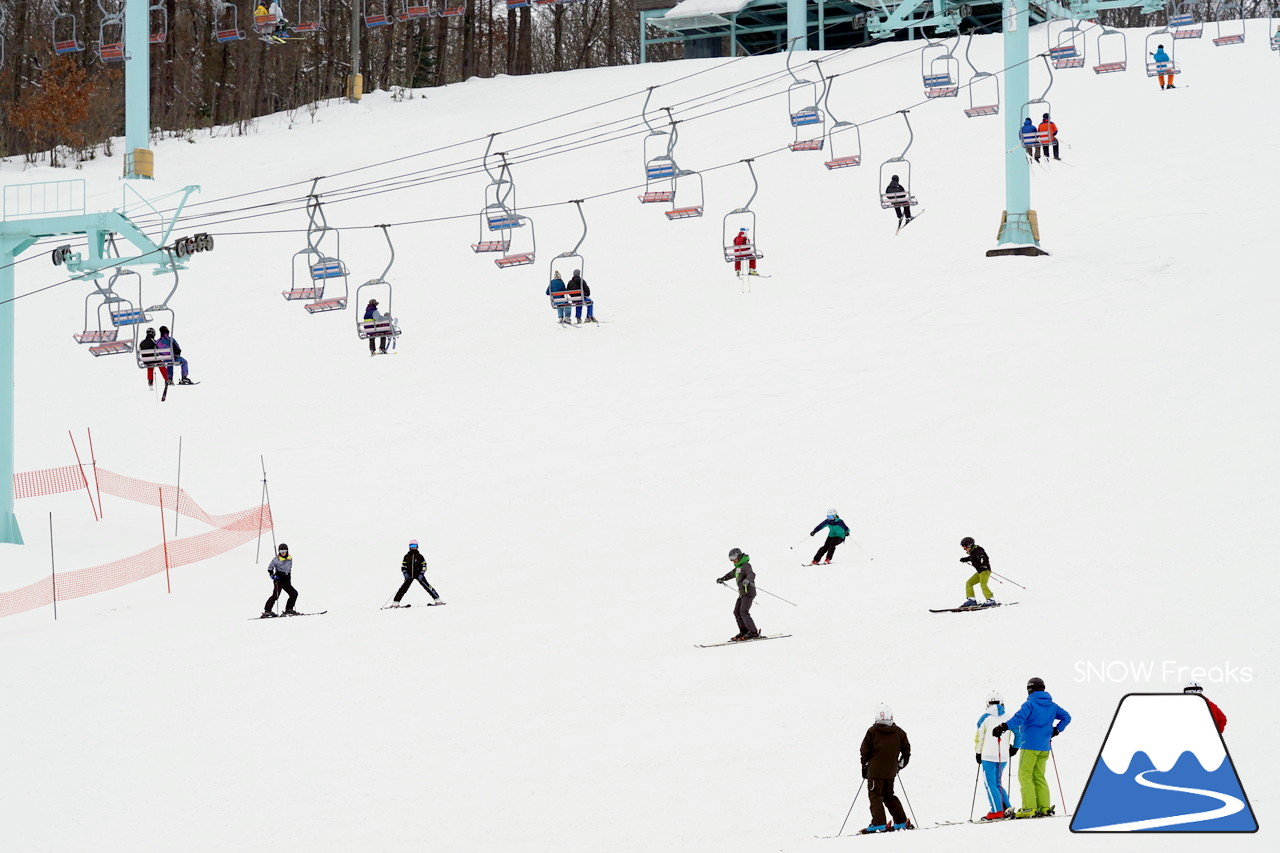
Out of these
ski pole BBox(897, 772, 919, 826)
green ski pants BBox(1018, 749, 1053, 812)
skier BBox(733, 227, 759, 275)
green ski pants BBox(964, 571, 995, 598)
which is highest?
skier BBox(733, 227, 759, 275)

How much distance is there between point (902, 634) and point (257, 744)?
6.30m

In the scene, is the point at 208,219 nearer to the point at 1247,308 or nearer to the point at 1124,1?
→ the point at 1124,1

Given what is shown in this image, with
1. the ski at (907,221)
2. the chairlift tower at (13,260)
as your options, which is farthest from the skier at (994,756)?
the ski at (907,221)

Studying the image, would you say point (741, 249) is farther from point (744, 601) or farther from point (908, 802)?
point (908, 802)

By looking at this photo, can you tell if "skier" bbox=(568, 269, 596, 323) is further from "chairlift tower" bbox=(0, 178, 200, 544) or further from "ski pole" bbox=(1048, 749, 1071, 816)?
"ski pole" bbox=(1048, 749, 1071, 816)

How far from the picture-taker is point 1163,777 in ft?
25.8

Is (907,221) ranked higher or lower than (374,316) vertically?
higher

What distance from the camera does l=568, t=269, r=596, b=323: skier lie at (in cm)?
2907

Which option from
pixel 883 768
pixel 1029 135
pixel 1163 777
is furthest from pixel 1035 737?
pixel 1029 135

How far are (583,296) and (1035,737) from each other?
67.9 ft

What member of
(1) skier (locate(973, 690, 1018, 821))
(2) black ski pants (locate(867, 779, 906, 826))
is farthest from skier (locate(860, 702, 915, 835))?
(1) skier (locate(973, 690, 1018, 821))

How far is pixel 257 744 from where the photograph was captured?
44.6 feet

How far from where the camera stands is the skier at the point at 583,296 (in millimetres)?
29066

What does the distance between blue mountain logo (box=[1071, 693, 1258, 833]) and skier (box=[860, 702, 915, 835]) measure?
2409 mm
